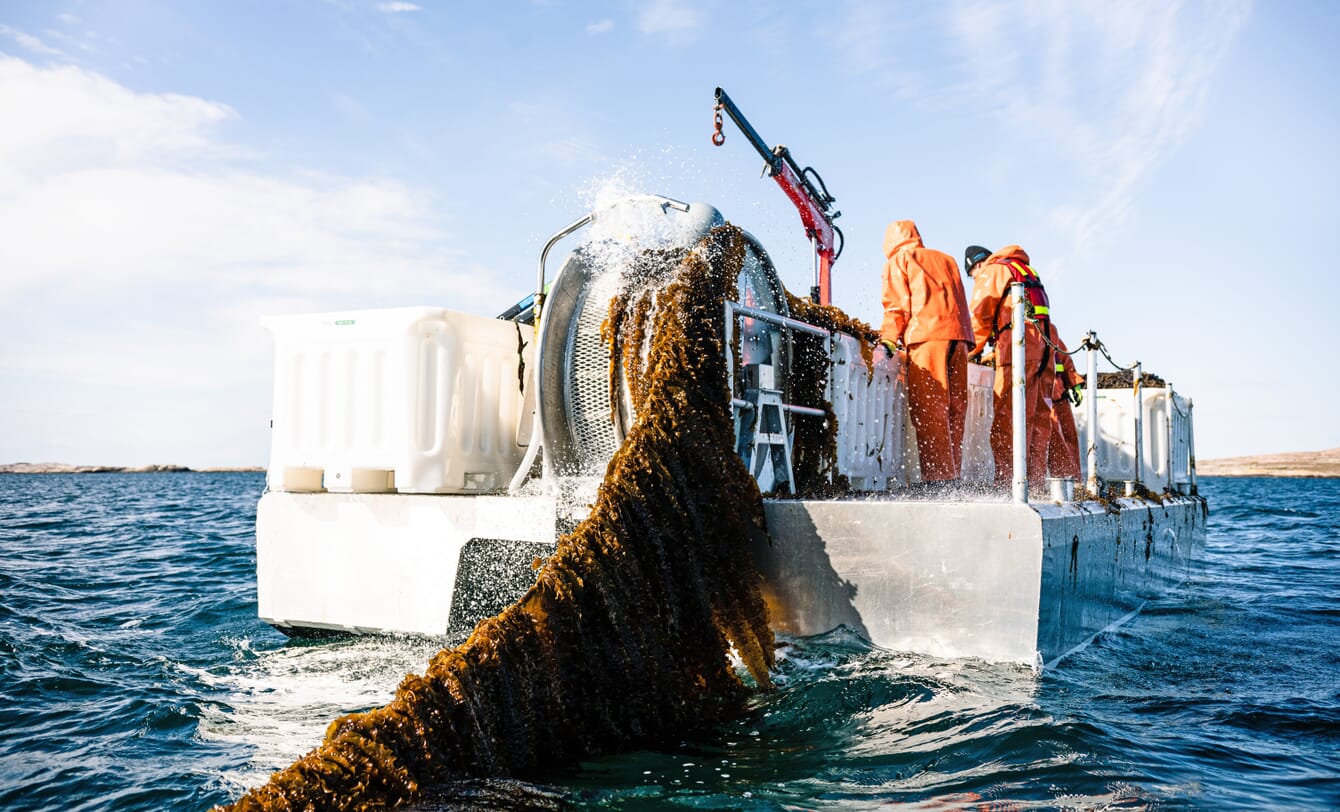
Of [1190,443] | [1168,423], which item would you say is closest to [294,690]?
[1168,423]

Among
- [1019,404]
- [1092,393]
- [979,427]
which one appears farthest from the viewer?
[979,427]

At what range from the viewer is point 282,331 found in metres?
5.54

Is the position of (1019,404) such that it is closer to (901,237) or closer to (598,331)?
(598,331)

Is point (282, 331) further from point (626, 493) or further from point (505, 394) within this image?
point (626, 493)

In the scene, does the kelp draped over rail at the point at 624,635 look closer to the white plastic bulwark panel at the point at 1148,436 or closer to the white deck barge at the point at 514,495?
the white deck barge at the point at 514,495

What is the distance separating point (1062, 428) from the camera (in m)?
8.98

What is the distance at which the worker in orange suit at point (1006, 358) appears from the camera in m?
7.87

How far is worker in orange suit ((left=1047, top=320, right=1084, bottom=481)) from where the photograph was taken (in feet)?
28.8

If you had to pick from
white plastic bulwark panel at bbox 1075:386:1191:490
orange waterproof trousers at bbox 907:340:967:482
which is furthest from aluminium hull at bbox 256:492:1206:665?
white plastic bulwark panel at bbox 1075:386:1191:490

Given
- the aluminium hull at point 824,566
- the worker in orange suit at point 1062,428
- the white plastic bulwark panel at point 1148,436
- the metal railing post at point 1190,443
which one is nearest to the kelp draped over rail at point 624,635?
the aluminium hull at point 824,566

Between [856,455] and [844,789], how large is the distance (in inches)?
138

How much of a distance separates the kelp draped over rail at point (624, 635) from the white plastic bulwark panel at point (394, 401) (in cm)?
142

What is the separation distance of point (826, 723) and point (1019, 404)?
1.75 metres

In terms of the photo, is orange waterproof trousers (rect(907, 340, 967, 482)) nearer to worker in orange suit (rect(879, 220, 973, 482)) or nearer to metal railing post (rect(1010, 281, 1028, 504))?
worker in orange suit (rect(879, 220, 973, 482))
